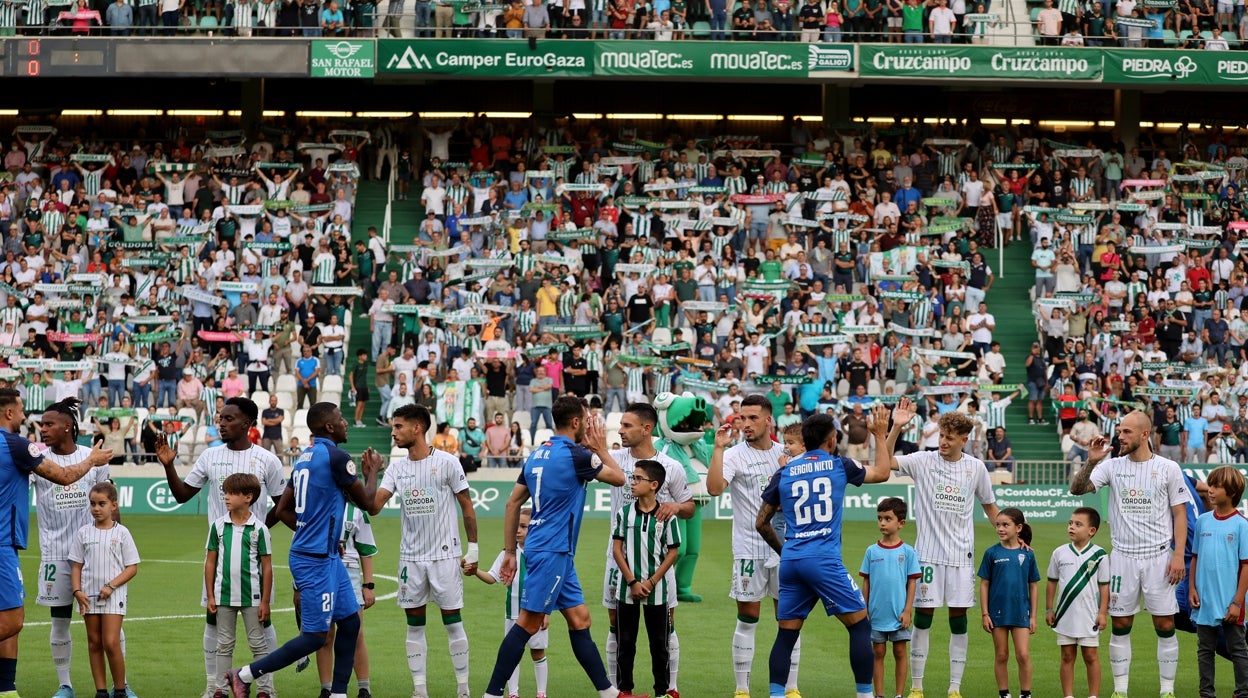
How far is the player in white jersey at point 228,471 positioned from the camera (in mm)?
11141

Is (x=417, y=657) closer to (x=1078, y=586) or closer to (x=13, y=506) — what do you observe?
(x=13, y=506)

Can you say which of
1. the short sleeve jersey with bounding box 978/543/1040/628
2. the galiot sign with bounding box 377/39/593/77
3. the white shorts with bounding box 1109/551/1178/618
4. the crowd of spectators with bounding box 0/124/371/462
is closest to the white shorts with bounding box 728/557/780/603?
the short sleeve jersey with bounding box 978/543/1040/628

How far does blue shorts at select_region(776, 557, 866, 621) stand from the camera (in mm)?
10766

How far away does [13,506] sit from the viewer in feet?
35.7

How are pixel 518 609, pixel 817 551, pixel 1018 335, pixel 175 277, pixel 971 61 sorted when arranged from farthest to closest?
pixel 971 61 < pixel 1018 335 < pixel 175 277 < pixel 518 609 < pixel 817 551

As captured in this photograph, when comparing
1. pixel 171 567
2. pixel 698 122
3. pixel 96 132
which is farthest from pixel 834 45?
pixel 171 567

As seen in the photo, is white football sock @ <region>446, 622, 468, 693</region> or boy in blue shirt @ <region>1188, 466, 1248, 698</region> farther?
white football sock @ <region>446, 622, 468, 693</region>

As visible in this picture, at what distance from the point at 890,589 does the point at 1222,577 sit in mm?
2416

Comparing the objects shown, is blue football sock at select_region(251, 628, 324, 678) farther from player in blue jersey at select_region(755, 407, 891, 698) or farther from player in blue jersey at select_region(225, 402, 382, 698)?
player in blue jersey at select_region(755, 407, 891, 698)

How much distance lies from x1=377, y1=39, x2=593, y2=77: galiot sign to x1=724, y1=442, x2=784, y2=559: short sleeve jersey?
25757 millimetres

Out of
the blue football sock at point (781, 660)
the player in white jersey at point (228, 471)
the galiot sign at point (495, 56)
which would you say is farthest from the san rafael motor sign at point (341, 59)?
the blue football sock at point (781, 660)

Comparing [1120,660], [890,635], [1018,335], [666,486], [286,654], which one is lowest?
[1120,660]

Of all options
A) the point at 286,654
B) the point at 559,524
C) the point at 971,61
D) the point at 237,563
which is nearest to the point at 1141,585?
the point at 559,524

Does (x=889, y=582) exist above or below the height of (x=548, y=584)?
below
